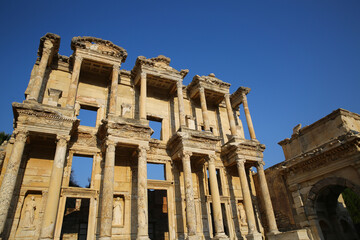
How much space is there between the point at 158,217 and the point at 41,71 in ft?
38.8

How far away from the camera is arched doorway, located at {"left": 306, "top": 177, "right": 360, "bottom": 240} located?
49.2ft

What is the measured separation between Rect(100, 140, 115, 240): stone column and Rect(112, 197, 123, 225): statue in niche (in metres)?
1.53

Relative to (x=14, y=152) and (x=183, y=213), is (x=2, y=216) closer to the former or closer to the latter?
(x=14, y=152)

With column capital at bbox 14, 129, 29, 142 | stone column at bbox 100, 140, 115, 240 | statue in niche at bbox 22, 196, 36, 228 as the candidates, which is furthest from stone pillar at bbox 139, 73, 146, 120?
statue in niche at bbox 22, 196, 36, 228

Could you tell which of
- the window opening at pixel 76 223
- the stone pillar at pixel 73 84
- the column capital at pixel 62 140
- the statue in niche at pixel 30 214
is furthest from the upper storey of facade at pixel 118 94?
the window opening at pixel 76 223

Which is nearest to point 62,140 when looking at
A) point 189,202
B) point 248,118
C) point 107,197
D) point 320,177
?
point 107,197

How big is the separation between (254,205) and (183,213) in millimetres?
5548

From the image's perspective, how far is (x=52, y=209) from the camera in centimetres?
1029

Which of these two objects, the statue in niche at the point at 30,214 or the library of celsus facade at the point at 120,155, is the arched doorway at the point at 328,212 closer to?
the library of celsus facade at the point at 120,155

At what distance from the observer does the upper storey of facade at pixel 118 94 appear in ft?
43.0

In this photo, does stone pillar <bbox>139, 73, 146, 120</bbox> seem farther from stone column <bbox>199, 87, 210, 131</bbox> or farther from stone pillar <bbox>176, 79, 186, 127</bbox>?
stone column <bbox>199, 87, 210, 131</bbox>

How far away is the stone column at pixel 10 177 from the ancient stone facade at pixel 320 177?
15040 mm

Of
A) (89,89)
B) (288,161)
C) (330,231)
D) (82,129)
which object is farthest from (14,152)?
(330,231)

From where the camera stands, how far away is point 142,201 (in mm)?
12016
